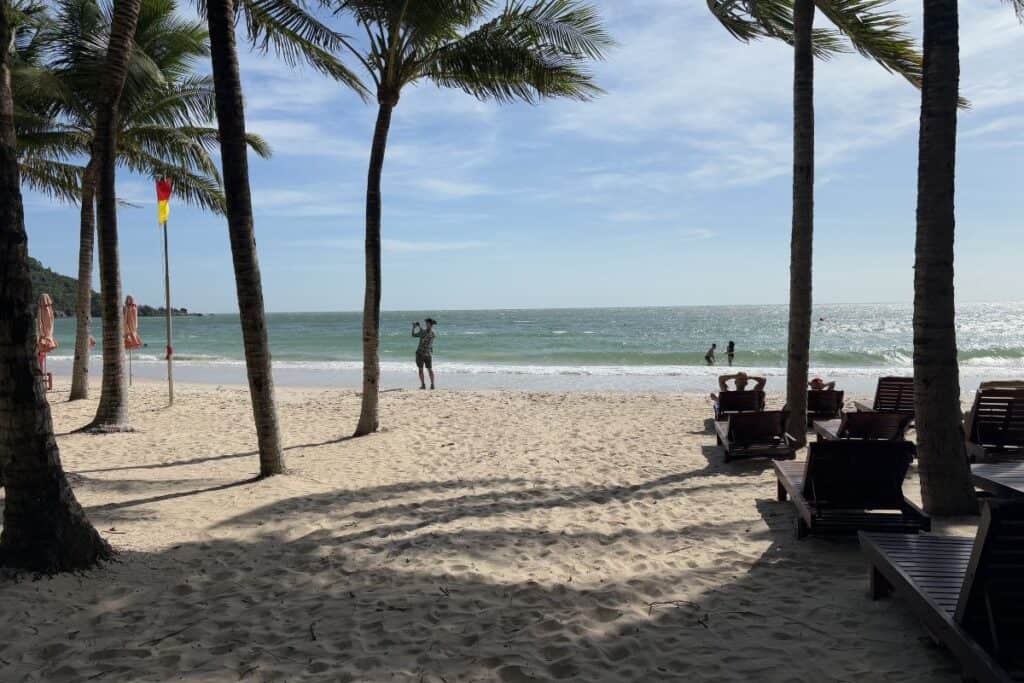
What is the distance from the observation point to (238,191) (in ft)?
19.3

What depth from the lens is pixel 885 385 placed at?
840 centimetres

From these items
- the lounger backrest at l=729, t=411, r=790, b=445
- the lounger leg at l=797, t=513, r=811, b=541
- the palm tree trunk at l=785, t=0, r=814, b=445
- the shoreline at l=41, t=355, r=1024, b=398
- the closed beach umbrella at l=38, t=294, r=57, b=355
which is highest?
the palm tree trunk at l=785, t=0, r=814, b=445

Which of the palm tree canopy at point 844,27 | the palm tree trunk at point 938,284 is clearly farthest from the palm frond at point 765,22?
the palm tree trunk at point 938,284

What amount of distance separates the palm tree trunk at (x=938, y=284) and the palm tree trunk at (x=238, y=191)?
17.6 feet

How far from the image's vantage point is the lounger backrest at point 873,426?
6.69m

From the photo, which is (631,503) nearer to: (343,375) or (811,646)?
(811,646)

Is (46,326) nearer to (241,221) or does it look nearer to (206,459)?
(206,459)

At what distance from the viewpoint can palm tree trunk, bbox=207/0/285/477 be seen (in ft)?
19.0

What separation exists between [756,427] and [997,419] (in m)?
2.21

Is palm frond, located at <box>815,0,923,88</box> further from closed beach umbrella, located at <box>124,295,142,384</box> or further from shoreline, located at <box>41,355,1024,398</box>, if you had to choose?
closed beach umbrella, located at <box>124,295,142,384</box>

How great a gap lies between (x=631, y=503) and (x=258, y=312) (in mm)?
3858

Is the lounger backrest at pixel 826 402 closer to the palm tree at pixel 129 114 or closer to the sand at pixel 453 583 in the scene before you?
the sand at pixel 453 583

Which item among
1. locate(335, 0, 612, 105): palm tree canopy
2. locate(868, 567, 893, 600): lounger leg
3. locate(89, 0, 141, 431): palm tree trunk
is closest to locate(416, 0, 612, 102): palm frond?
locate(335, 0, 612, 105): palm tree canopy

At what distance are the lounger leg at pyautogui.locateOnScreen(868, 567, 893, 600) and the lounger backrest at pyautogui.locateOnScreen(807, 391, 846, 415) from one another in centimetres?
619
